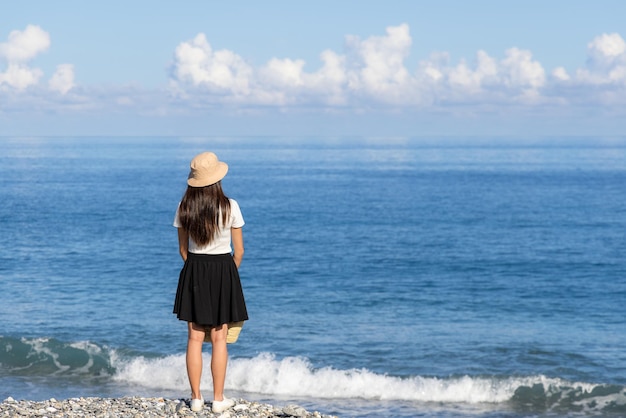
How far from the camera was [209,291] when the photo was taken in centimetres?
920

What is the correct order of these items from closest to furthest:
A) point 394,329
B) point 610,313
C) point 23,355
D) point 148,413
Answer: point 148,413 < point 23,355 < point 394,329 < point 610,313

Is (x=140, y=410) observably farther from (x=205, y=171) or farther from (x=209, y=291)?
(x=205, y=171)

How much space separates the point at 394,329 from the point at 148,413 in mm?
13260

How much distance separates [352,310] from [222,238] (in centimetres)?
1646

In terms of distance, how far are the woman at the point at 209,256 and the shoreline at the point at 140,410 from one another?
27.3 inches

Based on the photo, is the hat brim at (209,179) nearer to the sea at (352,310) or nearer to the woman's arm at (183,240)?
the woman's arm at (183,240)

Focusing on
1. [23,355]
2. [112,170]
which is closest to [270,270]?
[23,355]

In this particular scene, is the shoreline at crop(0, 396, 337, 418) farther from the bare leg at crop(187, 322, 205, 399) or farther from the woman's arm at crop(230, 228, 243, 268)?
the woman's arm at crop(230, 228, 243, 268)

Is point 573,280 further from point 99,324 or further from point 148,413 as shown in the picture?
point 148,413

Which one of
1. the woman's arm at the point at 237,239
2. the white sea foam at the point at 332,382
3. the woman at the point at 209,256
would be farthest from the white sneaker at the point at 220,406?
the white sea foam at the point at 332,382

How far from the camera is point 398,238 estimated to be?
141 ft

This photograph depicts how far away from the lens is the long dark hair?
8969mm

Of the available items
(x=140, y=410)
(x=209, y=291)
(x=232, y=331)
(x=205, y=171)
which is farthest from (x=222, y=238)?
(x=140, y=410)

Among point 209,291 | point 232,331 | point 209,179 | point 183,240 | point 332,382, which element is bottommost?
point 332,382
